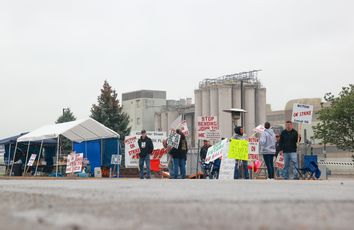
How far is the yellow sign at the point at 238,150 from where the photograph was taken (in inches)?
723

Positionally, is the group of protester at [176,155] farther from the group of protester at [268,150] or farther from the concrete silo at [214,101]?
the concrete silo at [214,101]

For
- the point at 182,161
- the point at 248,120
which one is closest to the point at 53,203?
the point at 182,161

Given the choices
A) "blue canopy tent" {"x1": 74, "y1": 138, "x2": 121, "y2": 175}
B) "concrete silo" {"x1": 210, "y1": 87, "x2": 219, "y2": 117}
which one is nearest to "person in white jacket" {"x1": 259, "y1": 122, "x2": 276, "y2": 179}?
"blue canopy tent" {"x1": 74, "y1": 138, "x2": 121, "y2": 175}

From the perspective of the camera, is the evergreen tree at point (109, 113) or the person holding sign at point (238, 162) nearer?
the person holding sign at point (238, 162)

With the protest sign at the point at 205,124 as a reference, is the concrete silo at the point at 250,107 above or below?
above

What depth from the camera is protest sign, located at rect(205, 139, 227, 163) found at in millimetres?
19547

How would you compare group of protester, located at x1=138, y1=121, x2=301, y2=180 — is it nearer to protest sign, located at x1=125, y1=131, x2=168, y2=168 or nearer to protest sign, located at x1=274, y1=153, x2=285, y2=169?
protest sign, located at x1=274, y1=153, x2=285, y2=169

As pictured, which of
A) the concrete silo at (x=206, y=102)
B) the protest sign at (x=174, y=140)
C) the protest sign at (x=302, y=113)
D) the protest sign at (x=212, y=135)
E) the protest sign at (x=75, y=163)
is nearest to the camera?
the protest sign at (x=174, y=140)

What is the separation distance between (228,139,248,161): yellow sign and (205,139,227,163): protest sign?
99 centimetres

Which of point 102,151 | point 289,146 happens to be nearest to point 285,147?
point 289,146

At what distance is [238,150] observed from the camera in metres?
18.5

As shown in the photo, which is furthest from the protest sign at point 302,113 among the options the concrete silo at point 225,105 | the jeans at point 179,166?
the concrete silo at point 225,105

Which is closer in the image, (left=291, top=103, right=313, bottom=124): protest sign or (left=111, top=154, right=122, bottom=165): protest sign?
(left=291, top=103, right=313, bottom=124): protest sign

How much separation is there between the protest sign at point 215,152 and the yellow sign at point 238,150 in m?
0.99
